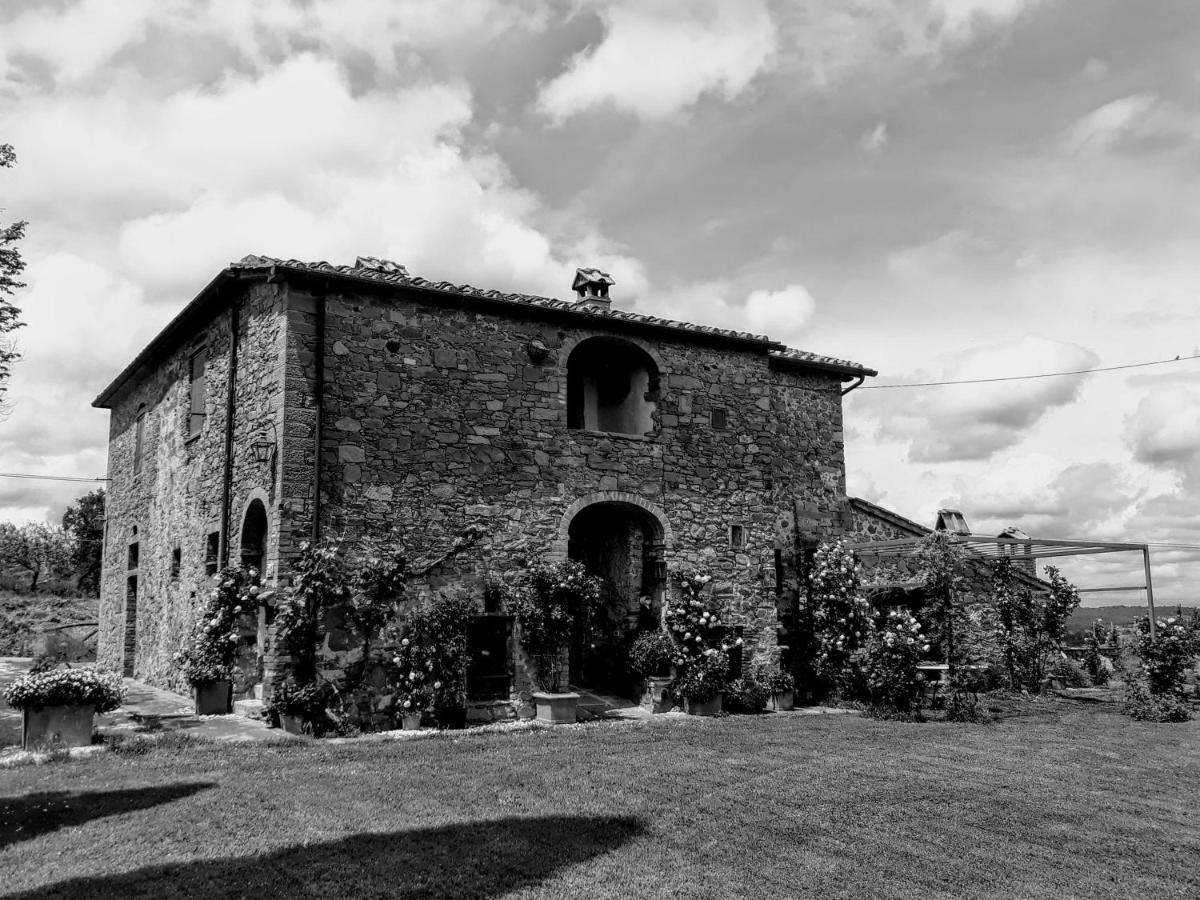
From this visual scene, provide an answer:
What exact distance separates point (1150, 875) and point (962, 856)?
4.10 feet

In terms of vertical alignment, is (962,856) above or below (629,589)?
below

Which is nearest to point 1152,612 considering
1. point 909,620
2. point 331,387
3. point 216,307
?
point 909,620

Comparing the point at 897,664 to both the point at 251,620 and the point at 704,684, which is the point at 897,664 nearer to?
the point at 704,684

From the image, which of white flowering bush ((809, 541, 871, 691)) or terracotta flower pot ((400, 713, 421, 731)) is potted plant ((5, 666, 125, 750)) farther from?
white flowering bush ((809, 541, 871, 691))

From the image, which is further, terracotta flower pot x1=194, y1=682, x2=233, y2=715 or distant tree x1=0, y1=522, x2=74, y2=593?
distant tree x1=0, y1=522, x2=74, y2=593

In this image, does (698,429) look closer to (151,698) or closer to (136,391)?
(151,698)

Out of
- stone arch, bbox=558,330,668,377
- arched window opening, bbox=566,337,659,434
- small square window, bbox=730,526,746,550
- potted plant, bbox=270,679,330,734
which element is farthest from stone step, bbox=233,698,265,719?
small square window, bbox=730,526,746,550

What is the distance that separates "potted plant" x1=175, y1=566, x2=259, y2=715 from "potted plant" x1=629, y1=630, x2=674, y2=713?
577 centimetres

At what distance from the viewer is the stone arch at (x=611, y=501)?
13.7 metres

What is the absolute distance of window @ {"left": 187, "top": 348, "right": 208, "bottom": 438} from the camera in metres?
15.6

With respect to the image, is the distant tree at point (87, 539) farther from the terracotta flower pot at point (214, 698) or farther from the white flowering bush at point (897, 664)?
the white flowering bush at point (897, 664)

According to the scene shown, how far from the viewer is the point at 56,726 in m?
9.87

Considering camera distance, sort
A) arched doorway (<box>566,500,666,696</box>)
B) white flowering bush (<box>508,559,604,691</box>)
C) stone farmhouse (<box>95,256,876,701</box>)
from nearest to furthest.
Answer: stone farmhouse (<box>95,256,876,701</box>)
white flowering bush (<box>508,559,604,691</box>)
arched doorway (<box>566,500,666,696</box>)

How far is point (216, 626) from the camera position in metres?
12.6
